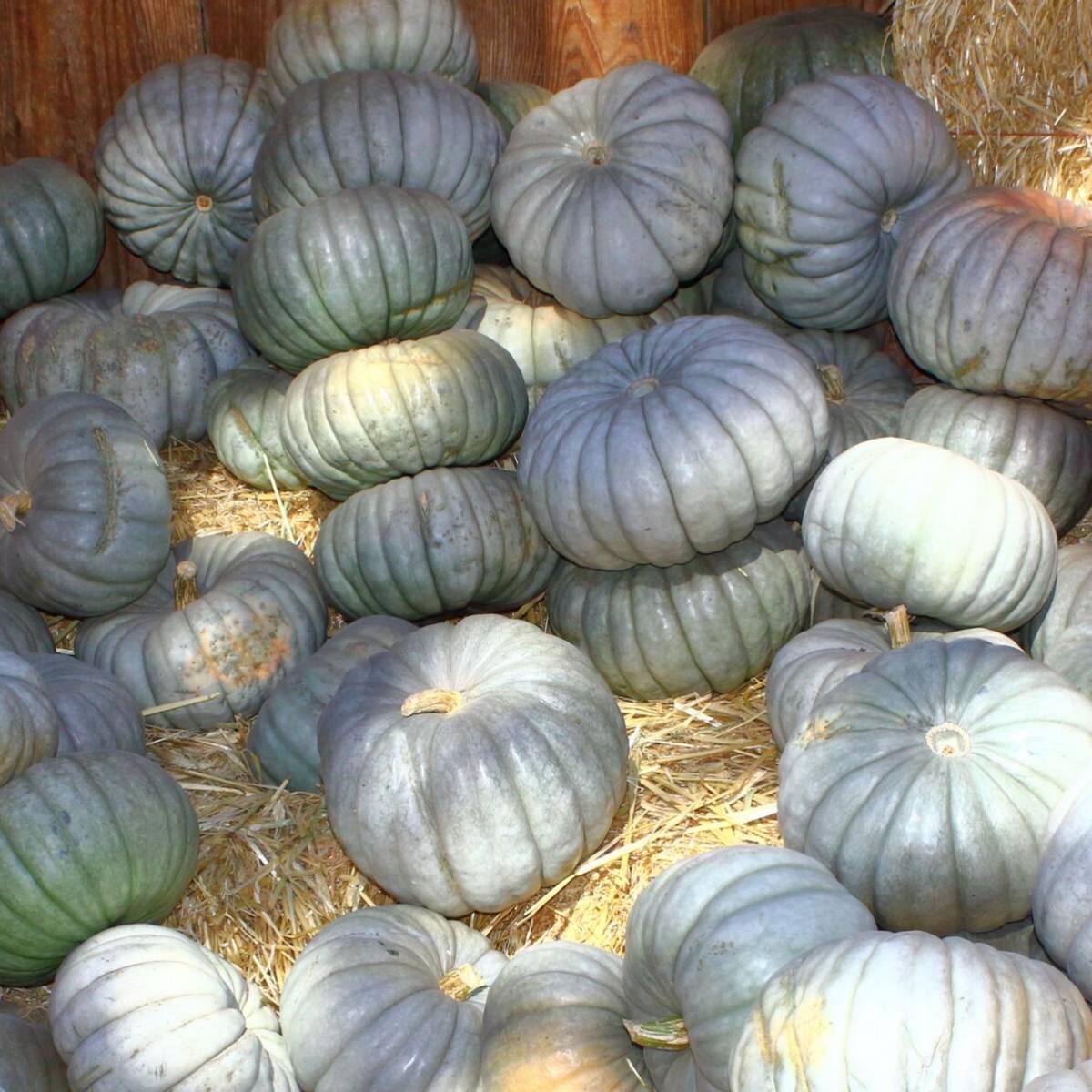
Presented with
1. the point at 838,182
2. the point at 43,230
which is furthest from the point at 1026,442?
the point at 43,230

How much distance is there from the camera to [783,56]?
5.22 m

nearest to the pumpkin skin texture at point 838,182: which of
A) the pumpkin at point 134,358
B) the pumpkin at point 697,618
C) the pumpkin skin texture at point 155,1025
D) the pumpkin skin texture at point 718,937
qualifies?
the pumpkin at point 697,618

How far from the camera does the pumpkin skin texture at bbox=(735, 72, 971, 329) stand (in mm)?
4633

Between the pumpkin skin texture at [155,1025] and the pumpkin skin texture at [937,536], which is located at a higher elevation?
the pumpkin skin texture at [937,536]

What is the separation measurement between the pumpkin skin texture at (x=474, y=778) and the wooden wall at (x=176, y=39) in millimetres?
3062

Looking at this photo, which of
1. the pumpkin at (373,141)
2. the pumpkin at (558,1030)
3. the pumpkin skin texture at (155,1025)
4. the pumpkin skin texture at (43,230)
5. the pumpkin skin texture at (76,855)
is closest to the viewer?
the pumpkin at (558,1030)

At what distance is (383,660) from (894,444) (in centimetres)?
152

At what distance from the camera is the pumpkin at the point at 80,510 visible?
4.36m

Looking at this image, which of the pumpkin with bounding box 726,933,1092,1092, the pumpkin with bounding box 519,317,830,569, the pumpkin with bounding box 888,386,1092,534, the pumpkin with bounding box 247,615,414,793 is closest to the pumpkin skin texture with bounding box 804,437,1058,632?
the pumpkin with bounding box 519,317,830,569

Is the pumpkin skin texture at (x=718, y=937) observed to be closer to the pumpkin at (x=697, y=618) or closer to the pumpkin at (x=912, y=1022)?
the pumpkin at (x=912, y=1022)

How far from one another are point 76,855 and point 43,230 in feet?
9.71

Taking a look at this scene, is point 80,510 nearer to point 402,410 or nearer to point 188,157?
point 402,410

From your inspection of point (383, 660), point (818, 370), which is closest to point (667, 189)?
point (818, 370)

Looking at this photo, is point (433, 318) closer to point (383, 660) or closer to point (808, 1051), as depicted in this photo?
point (383, 660)
